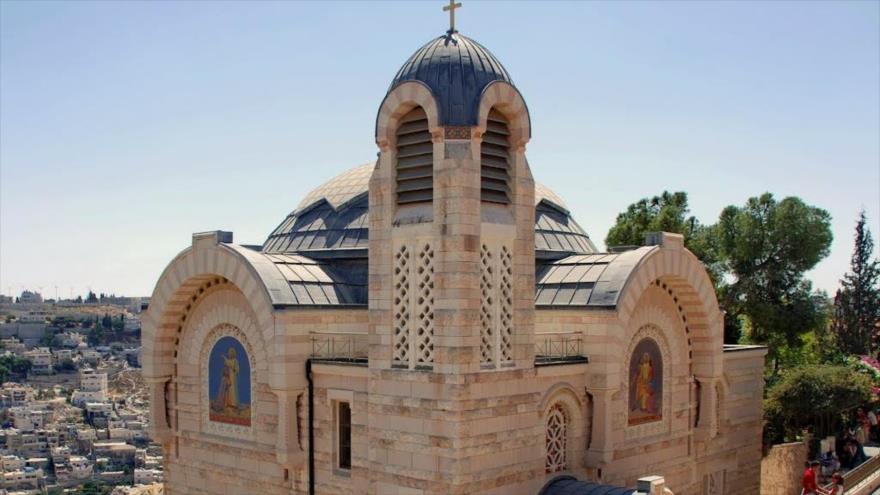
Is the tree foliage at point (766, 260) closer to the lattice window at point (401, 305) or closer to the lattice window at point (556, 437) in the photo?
the lattice window at point (556, 437)

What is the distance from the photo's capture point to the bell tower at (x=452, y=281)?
50.3ft

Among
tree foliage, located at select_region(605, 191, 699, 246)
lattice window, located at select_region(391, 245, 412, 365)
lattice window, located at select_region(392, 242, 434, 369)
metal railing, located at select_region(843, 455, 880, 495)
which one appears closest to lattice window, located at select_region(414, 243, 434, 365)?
lattice window, located at select_region(392, 242, 434, 369)

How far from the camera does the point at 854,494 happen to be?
22.0 m

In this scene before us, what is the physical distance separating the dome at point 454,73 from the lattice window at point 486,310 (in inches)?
105

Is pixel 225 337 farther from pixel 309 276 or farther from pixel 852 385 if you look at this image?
pixel 852 385

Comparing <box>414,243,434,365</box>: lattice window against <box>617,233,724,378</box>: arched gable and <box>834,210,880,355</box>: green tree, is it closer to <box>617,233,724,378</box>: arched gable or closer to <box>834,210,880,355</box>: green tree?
<box>617,233,724,378</box>: arched gable

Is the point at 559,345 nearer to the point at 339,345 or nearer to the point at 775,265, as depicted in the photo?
the point at 339,345

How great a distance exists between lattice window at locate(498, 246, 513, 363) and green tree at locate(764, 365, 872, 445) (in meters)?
18.4

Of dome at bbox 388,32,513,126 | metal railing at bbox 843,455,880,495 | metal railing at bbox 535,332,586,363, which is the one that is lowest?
metal railing at bbox 843,455,880,495

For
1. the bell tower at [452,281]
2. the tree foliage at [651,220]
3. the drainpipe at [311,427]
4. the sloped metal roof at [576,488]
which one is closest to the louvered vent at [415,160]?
the bell tower at [452,281]

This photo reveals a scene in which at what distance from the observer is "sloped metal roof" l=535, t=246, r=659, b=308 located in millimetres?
19094

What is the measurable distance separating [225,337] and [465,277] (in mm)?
7936

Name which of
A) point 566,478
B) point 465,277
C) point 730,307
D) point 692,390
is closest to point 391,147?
point 465,277

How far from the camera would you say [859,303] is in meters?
45.1
